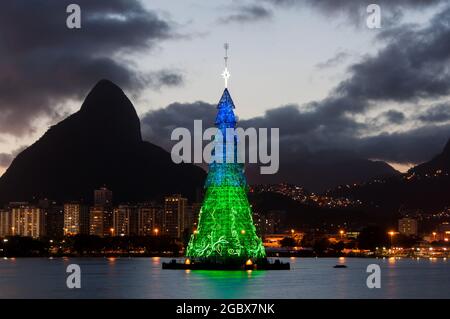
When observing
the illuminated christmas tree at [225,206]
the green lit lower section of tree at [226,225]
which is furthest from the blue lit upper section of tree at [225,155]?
the green lit lower section of tree at [226,225]

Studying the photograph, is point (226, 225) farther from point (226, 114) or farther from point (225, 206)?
point (226, 114)

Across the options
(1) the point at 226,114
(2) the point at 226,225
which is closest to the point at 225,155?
(1) the point at 226,114

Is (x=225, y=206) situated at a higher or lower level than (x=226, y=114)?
lower

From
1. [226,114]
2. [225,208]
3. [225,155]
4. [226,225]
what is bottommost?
[226,225]

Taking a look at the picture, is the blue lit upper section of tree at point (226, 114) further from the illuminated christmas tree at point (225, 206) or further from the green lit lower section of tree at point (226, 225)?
the green lit lower section of tree at point (226, 225)

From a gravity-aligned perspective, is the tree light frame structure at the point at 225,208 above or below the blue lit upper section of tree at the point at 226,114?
below

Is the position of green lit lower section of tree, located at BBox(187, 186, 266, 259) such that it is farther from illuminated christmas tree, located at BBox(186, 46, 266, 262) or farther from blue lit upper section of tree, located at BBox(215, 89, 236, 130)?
blue lit upper section of tree, located at BBox(215, 89, 236, 130)
